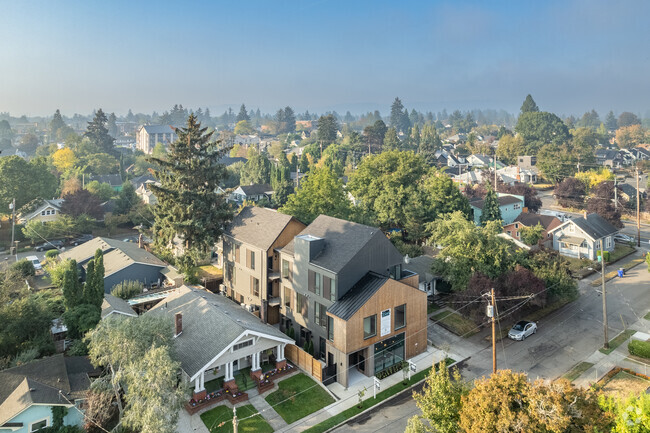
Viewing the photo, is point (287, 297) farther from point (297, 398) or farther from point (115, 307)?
point (115, 307)

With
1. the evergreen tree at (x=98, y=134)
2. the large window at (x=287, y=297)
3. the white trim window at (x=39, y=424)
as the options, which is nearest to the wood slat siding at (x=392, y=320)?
the large window at (x=287, y=297)

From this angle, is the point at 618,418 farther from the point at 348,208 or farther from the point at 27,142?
the point at 27,142

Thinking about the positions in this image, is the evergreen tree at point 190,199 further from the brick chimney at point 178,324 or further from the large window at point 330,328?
the large window at point 330,328

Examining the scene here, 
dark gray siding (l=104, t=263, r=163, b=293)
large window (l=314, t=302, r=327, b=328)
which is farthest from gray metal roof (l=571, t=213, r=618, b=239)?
dark gray siding (l=104, t=263, r=163, b=293)

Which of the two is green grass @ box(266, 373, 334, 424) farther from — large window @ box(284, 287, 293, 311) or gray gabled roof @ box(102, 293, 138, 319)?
gray gabled roof @ box(102, 293, 138, 319)

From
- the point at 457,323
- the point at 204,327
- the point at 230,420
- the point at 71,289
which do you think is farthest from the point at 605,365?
the point at 71,289
